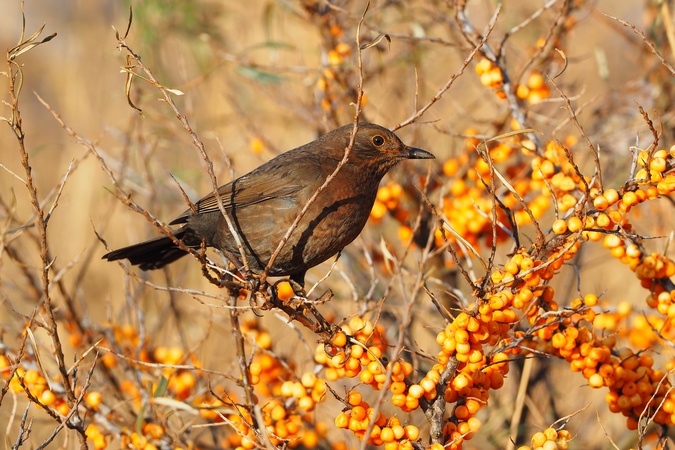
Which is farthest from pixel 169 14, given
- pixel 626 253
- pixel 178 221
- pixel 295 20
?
pixel 626 253

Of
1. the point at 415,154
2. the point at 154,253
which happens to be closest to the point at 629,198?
the point at 415,154

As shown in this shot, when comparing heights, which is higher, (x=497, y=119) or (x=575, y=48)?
(x=575, y=48)

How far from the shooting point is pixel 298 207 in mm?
3736

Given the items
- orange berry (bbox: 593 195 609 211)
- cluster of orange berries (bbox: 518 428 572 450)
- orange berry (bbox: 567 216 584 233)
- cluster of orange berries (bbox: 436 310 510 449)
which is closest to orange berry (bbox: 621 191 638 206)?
orange berry (bbox: 593 195 609 211)

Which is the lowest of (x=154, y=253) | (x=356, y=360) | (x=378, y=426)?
(x=378, y=426)

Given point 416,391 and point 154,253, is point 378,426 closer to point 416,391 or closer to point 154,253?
point 416,391

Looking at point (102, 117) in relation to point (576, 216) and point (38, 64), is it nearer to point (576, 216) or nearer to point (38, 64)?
point (38, 64)

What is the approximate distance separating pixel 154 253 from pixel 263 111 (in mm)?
2804

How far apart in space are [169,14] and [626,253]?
13.8 feet

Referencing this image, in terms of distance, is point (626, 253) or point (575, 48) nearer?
point (626, 253)

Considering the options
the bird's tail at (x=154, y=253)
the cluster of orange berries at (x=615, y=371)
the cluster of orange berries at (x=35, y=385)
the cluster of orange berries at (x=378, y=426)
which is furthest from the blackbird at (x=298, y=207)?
the cluster of orange berries at (x=615, y=371)

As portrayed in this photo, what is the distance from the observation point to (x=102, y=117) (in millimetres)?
7551

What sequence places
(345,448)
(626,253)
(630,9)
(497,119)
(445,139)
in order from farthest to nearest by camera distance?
(630,9) → (445,139) → (497,119) → (345,448) → (626,253)

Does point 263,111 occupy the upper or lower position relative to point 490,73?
upper
